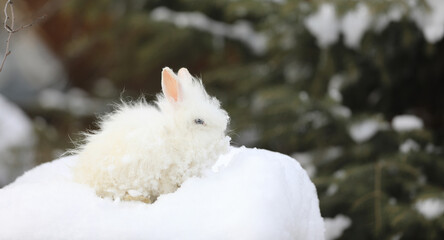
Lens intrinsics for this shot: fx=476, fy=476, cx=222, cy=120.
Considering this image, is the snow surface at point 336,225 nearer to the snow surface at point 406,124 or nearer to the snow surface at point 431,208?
Result: the snow surface at point 431,208

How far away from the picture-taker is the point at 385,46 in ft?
6.55

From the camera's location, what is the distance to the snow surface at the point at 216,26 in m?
2.38

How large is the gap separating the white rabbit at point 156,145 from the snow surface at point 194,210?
0.05 meters

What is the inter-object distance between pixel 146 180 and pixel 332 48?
1.42 m

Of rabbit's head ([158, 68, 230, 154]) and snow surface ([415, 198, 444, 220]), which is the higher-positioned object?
snow surface ([415, 198, 444, 220])

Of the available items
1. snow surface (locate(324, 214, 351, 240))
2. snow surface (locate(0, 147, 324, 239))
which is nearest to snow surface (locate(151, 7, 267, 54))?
snow surface (locate(324, 214, 351, 240))

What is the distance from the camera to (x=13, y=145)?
2553 mm

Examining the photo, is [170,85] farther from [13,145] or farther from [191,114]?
[13,145]

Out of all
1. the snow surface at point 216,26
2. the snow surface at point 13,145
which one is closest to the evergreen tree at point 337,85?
the snow surface at point 216,26

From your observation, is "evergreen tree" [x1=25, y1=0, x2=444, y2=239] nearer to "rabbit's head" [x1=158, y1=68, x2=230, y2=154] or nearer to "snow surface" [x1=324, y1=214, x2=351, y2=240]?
"snow surface" [x1=324, y1=214, x2=351, y2=240]

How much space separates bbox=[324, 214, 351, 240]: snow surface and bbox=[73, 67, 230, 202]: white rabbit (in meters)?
1.08

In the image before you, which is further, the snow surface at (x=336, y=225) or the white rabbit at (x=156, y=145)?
the snow surface at (x=336, y=225)

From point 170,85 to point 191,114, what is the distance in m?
0.07

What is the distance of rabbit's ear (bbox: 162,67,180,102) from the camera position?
2.89ft
